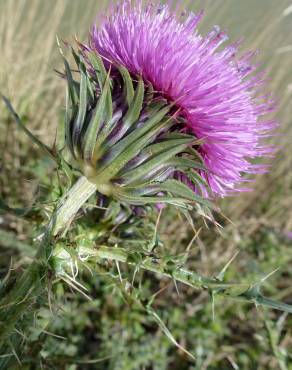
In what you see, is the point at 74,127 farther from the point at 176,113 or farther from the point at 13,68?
the point at 13,68

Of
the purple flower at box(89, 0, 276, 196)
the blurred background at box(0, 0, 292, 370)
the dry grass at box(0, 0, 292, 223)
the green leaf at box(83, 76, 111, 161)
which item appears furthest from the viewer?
the dry grass at box(0, 0, 292, 223)

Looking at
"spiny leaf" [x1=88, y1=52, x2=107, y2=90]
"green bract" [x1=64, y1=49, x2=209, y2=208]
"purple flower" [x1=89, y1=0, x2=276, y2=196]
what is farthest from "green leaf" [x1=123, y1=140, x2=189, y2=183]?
"spiny leaf" [x1=88, y1=52, x2=107, y2=90]

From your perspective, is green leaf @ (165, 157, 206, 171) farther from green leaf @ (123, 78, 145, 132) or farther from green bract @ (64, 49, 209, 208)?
green leaf @ (123, 78, 145, 132)

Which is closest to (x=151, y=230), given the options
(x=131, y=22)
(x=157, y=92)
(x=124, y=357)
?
(x=157, y=92)

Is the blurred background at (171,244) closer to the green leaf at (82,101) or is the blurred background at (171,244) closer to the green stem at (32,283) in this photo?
the green stem at (32,283)

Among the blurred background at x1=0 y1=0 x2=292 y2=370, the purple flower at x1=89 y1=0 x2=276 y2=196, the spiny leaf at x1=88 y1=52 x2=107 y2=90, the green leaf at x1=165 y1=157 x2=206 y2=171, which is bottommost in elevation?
the blurred background at x1=0 y1=0 x2=292 y2=370

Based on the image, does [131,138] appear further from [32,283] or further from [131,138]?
[32,283]

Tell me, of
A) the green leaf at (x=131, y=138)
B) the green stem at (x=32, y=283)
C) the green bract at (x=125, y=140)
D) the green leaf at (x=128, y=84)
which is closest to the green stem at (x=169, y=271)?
the green stem at (x=32, y=283)
